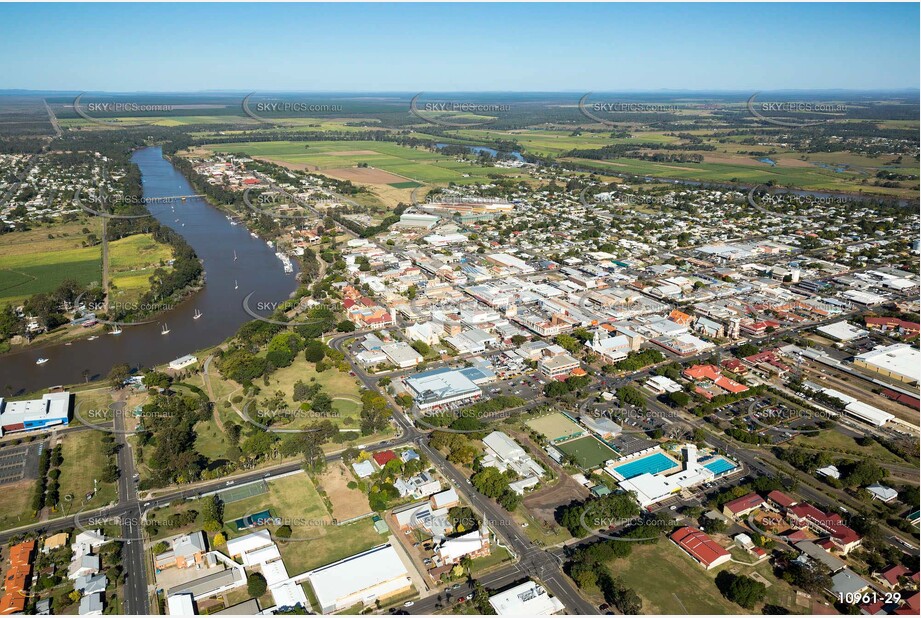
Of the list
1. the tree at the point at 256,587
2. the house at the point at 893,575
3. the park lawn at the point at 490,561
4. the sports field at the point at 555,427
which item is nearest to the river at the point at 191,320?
the tree at the point at 256,587

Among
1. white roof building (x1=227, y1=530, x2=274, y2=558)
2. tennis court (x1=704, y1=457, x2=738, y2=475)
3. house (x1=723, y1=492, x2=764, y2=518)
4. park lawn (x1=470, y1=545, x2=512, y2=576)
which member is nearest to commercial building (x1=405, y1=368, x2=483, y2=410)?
park lawn (x1=470, y1=545, x2=512, y2=576)

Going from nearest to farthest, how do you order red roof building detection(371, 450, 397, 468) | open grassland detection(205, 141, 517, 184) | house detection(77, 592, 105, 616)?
1. house detection(77, 592, 105, 616)
2. red roof building detection(371, 450, 397, 468)
3. open grassland detection(205, 141, 517, 184)

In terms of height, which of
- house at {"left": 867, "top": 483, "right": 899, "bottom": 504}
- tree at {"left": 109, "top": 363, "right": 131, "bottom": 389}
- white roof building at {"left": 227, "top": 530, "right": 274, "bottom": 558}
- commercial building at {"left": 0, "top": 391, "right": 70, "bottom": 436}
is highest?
tree at {"left": 109, "top": 363, "right": 131, "bottom": 389}

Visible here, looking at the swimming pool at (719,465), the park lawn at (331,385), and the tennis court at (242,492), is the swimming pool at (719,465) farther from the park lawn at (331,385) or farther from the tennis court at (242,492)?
the tennis court at (242,492)

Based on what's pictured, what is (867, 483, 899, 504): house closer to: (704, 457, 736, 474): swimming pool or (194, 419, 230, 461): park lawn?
(704, 457, 736, 474): swimming pool

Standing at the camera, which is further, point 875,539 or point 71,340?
point 71,340

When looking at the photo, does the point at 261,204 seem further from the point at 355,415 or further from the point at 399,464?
the point at 399,464

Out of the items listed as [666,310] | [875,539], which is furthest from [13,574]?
[666,310]
